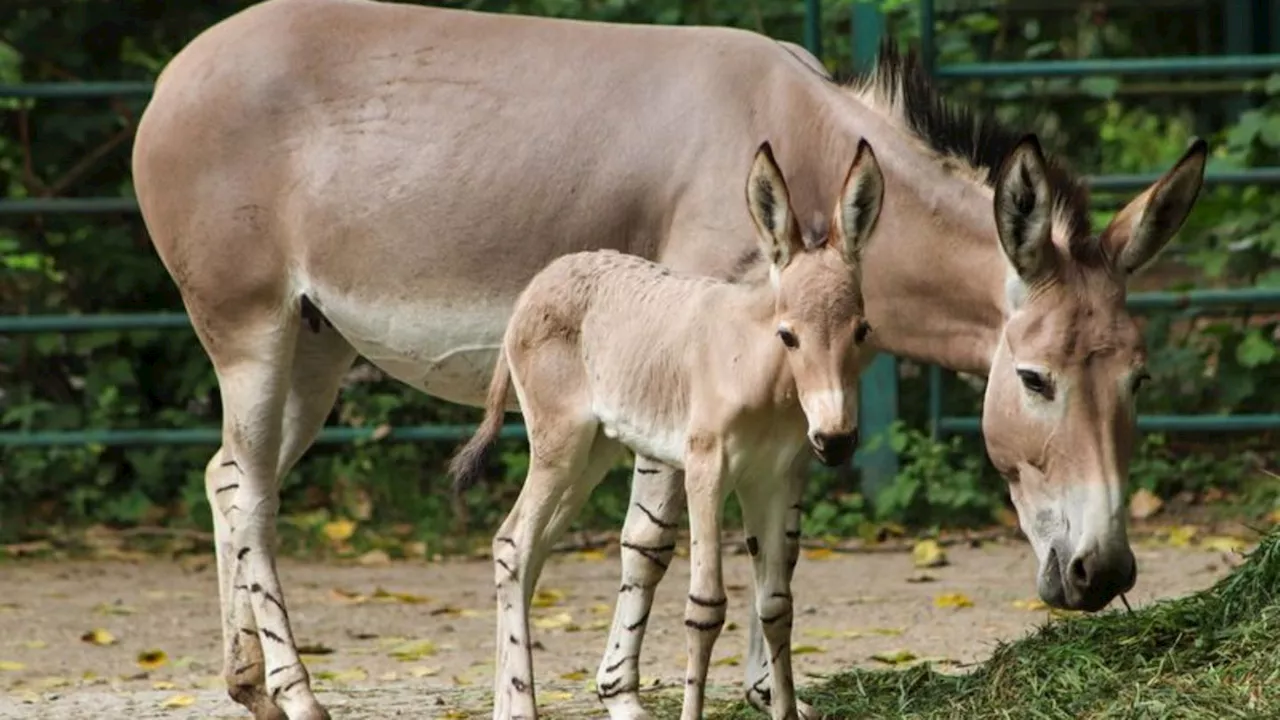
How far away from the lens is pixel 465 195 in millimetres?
6023

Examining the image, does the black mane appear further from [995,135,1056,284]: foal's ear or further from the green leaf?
the green leaf

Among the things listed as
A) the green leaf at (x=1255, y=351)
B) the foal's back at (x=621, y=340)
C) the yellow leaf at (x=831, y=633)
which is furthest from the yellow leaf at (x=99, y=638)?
the green leaf at (x=1255, y=351)

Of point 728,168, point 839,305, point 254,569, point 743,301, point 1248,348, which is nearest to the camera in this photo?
point 839,305

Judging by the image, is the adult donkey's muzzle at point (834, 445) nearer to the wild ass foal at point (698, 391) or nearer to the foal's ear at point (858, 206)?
the wild ass foal at point (698, 391)

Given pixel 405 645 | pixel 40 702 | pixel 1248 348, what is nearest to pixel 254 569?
pixel 40 702

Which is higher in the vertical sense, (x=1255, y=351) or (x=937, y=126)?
(x=937, y=126)

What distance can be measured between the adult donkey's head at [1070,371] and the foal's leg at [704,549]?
2.47 ft

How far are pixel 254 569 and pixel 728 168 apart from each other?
5.67 feet

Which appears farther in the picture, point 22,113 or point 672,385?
point 22,113

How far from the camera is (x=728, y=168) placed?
18.8 feet

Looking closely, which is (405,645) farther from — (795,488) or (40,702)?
(795,488)

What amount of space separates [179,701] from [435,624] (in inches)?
65.3

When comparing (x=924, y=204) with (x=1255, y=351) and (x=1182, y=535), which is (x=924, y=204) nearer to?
(x=1182, y=535)

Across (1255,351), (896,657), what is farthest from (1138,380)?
(1255,351)
